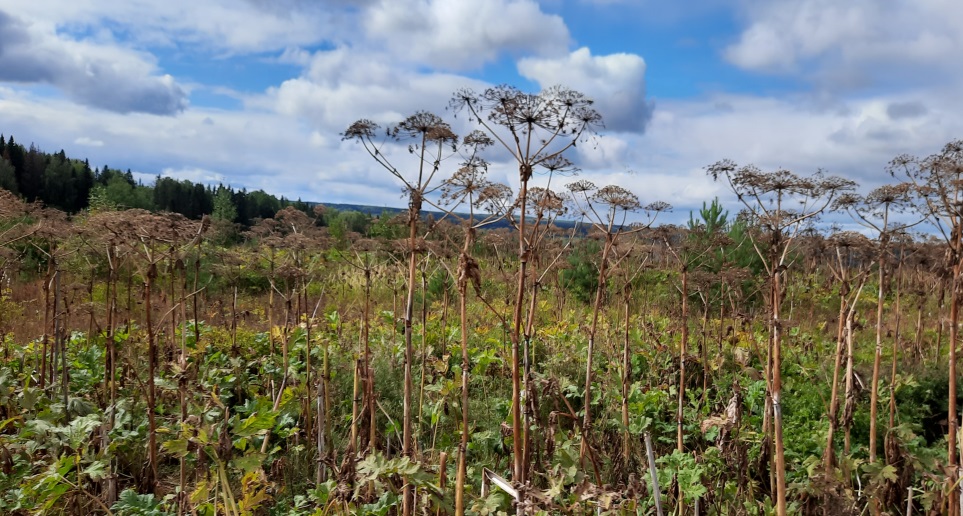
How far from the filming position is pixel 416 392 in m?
5.38

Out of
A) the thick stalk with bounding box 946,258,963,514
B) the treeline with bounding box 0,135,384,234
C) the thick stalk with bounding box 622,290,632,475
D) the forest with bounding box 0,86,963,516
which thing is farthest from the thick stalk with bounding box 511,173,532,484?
the treeline with bounding box 0,135,384,234

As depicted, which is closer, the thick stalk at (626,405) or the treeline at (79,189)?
the thick stalk at (626,405)

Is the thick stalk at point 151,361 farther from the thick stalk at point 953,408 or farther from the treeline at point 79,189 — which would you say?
the treeline at point 79,189

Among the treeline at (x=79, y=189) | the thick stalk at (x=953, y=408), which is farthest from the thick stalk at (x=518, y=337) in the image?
the treeline at (x=79, y=189)

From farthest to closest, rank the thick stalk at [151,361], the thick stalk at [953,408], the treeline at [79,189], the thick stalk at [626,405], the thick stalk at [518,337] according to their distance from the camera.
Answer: the treeline at [79,189]
the thick stalk at [626,405]
the thick stalk at [151,361]
the thick stalk at [953,408]
the thick stalk at [518,337]

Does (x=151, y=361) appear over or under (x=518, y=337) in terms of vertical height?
under

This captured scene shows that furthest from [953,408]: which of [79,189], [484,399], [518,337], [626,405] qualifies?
[79,189]

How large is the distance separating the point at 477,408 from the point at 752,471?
206 cm

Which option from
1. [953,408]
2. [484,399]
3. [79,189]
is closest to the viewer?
[953,408]

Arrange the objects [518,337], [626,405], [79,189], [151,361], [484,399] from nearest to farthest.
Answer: [518,337] < [151,361] < [626,405] < [484,399] < [79,189]

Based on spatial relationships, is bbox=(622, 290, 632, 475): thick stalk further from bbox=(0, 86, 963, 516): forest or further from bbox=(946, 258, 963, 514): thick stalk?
bbox=(946, 258, 963, 514): thick stalk

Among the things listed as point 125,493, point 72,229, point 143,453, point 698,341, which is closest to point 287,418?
point 143,453

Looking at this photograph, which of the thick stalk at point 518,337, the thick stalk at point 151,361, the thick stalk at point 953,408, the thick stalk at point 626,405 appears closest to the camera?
the thick stalk at point 518,337

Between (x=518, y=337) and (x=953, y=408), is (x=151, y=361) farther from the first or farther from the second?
(x=953, y=408)
